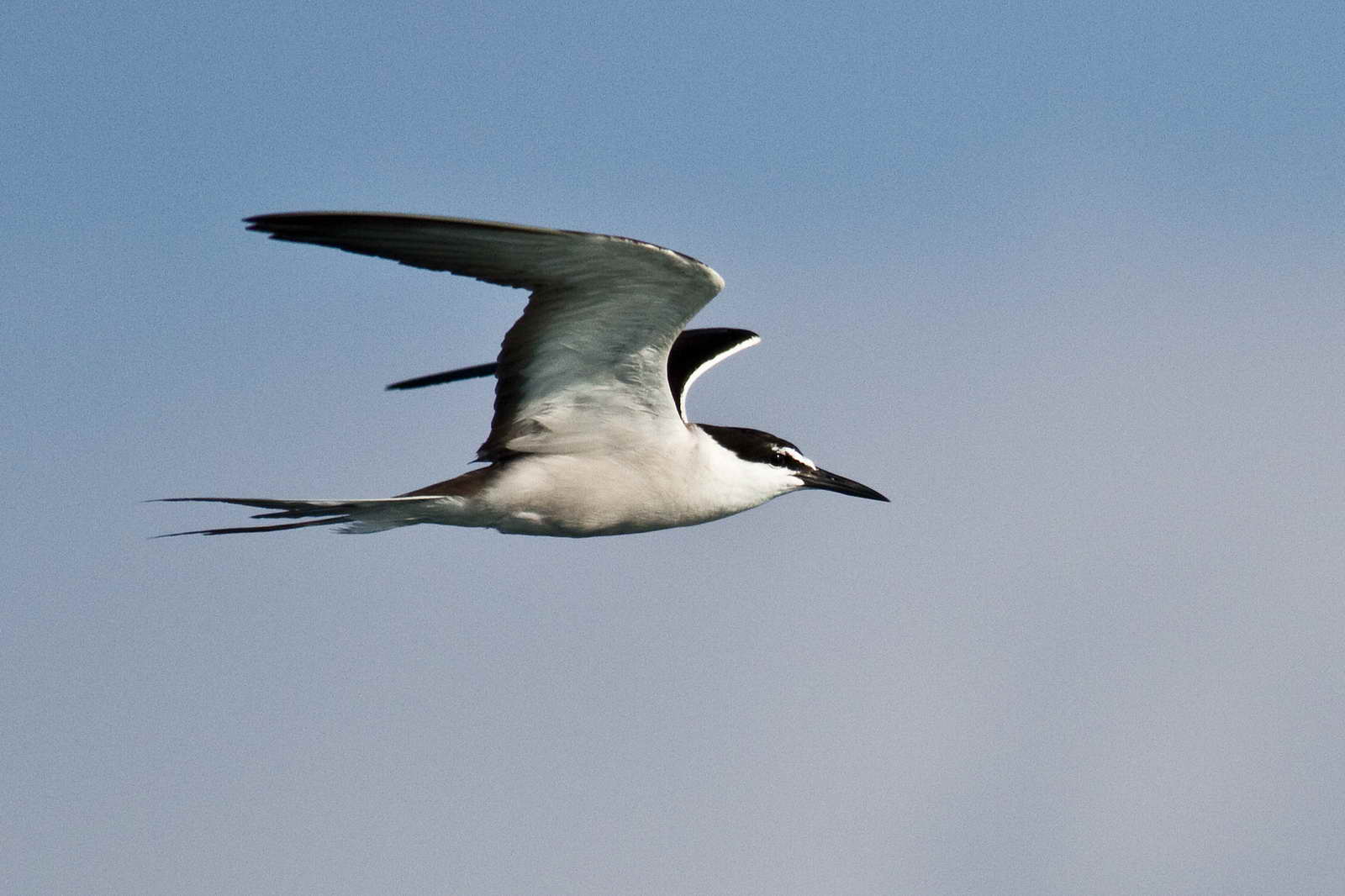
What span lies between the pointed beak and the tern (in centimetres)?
12

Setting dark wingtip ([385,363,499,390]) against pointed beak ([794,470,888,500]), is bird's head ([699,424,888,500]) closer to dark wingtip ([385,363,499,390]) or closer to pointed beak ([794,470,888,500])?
pointed beak ([794,470,888,500])

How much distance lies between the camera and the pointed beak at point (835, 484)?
10070mm

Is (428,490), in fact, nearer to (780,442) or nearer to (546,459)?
(546,459)

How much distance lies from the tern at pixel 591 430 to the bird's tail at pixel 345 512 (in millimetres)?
11

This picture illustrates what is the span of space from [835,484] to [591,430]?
2102mm

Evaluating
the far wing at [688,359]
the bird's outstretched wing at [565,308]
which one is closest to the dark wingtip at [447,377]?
the far wing at [688,359]

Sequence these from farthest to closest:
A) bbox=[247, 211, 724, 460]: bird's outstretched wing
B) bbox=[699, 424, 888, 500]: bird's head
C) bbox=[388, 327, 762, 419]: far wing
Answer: bbox=[388, 327, 762, 419]: far wing
bbox=[699, 424, 888, 500]: bird's head
bbox=[247, 211, 724, 460]: bird's outstretched wing

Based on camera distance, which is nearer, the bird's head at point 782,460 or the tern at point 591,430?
the tern at point 591,430

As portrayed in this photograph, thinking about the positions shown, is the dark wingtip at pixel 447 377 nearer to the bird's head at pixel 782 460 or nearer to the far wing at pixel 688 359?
the far wing at pixel 688 359

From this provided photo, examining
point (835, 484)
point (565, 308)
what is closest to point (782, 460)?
point (835, 484)

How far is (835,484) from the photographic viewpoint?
1023 centimetres

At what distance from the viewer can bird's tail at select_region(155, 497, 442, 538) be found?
792 centimetres

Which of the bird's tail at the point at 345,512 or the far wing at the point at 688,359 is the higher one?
the far wing at the point at 688,359

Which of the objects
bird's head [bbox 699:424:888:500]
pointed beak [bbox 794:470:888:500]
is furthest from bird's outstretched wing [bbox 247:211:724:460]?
pointed beak [bbox 794:470:888:500]
